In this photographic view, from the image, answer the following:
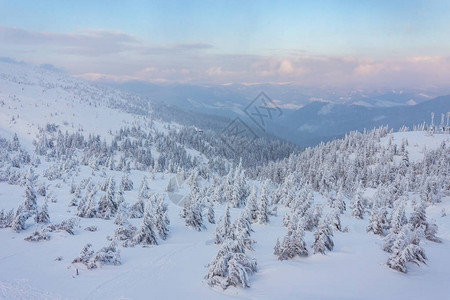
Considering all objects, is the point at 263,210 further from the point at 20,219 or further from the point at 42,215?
the point at 20,219

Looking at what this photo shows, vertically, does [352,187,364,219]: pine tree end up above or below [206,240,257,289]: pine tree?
below

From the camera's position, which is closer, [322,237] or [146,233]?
[322,237]

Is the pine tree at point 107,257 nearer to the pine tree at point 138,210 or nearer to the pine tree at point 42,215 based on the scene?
the pine tree at point 42,215

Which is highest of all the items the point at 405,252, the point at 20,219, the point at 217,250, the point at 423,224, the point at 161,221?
the point at 405,252

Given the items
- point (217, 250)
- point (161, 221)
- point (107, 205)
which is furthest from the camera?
point (107, 205)

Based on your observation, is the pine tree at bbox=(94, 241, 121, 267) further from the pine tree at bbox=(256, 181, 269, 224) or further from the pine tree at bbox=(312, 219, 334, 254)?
the pine tree at bbox=(256, 181, 269, 224)

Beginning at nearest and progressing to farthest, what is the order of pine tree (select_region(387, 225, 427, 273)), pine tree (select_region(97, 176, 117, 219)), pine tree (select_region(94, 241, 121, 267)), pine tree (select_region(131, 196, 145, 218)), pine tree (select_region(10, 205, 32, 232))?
pine tree (select_region(387, 225, 427, 273)) < pine tree (select_region(94, 241, 121, 267)) < pine tree (select_region(10, 205, 32, 232)) < pine tree (select_region(97, 176, 117, 219)) < pine tree (select_region(131, 196, 145, 218))

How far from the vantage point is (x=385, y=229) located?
33094 millimetres

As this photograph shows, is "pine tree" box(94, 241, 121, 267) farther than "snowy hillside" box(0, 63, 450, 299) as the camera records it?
Yes

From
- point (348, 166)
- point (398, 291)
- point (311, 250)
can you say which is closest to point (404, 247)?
point (398, 291)

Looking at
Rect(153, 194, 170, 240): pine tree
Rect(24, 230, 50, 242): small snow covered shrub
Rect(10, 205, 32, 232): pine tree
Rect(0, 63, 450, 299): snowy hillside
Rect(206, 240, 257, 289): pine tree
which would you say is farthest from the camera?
Rect(153, 194, 170, 240): pine tree

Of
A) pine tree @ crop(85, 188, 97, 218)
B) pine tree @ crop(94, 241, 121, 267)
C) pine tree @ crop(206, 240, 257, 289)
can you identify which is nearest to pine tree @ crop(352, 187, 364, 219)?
pine tree @ crop(206, 240, 257, 289)

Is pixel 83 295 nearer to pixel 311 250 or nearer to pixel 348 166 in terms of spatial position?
pixel 311 250

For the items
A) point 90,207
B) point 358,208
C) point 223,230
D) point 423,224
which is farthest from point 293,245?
point 90,207
